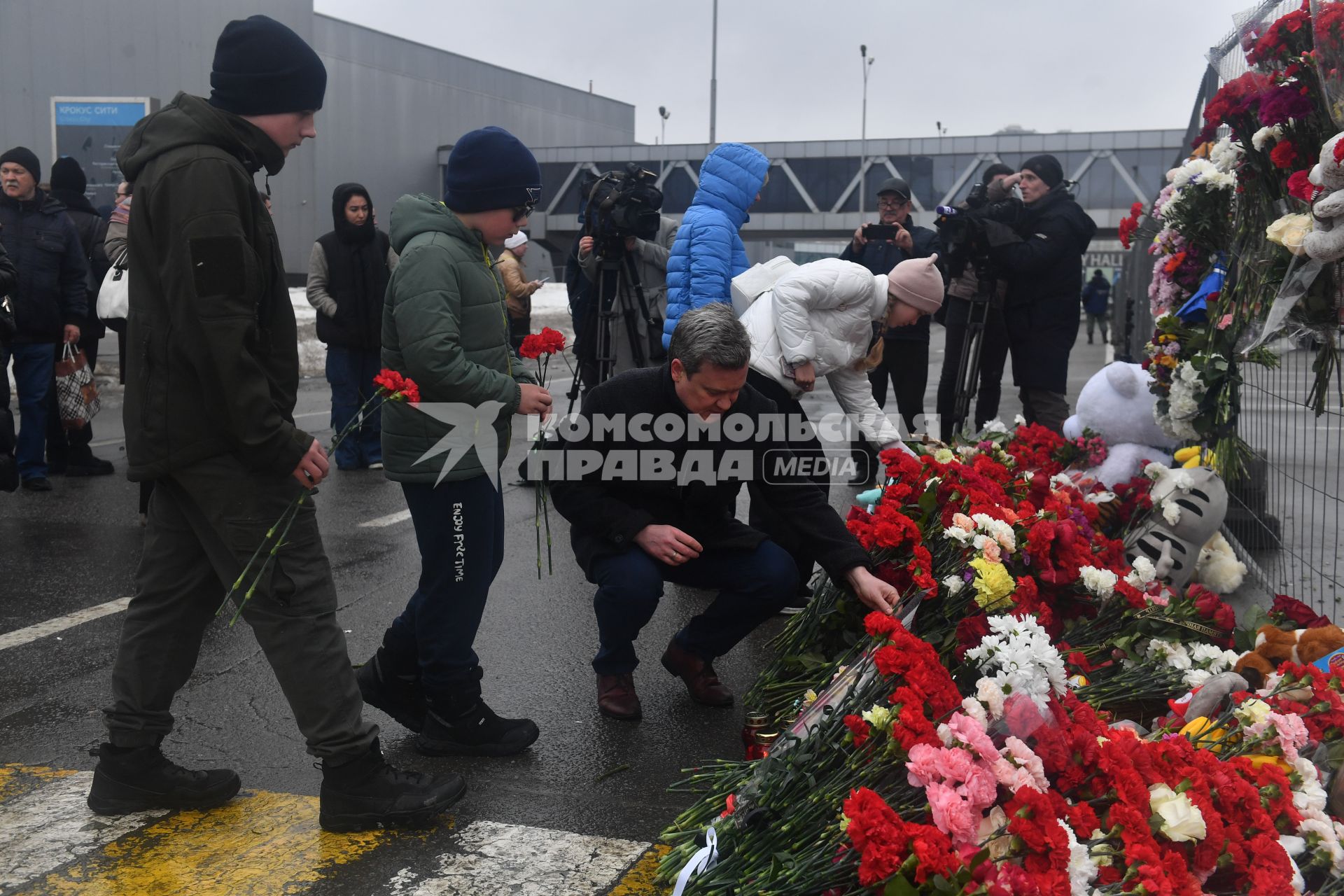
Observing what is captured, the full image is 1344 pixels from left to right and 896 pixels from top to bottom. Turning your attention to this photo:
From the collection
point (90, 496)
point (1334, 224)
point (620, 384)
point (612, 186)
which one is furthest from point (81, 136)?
point (1334, 224)

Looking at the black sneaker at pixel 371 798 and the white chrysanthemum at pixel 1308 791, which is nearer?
the white chrysanthemum at pixel 1308 791

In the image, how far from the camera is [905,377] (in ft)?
27.9

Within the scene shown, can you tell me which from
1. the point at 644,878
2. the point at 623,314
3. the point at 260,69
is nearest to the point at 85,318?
the point at 623,314

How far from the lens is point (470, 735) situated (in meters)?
3.90

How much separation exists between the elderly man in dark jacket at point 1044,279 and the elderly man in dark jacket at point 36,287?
19.2 ft

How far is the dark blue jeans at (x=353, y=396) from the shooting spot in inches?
364

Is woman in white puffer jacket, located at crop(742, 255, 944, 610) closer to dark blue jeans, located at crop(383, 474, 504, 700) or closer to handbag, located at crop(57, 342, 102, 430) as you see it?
dark blue jeans, located at crop(383, 474, 504, 700)

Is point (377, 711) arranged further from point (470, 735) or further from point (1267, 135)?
point (1267, 135)

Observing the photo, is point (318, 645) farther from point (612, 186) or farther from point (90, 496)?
point (90, 496)

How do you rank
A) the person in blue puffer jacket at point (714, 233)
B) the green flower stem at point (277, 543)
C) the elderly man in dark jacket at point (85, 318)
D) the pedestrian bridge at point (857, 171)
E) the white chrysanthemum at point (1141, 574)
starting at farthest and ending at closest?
1. the pedestrian bridge at point (857, 171)
2. the elderly man in dark jacket at point (85, 318)
3. the person in blue puffer jacket at point (714, 233)
4. the white chrysanthemum at point (1141, 574)
5. the green flower stem at point (277, 543)

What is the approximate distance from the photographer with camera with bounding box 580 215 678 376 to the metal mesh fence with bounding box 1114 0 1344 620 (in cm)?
313

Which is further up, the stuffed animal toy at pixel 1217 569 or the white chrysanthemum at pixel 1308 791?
the white chrysanthemum at pixel 1308 791

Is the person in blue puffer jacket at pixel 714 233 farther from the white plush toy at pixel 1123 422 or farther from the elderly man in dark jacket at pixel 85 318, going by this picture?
Answer: the elderly man in dark jacket at pixel 85 318

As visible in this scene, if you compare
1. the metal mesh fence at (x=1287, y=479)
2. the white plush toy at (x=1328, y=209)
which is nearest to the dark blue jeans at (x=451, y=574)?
the white plush toy at (x=1328, y=209)
